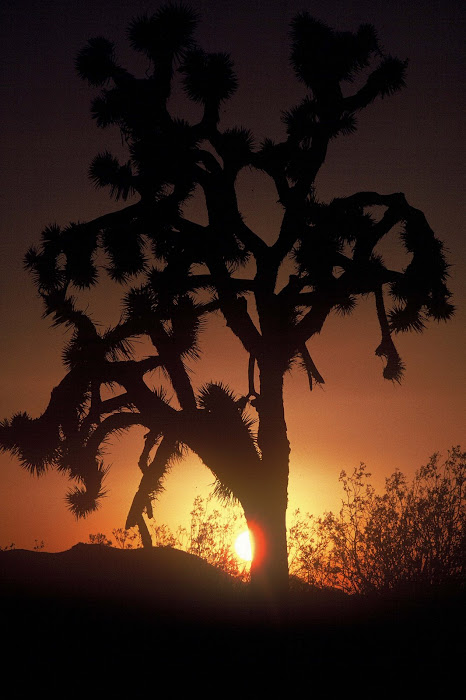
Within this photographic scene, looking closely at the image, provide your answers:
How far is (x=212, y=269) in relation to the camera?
352 inches

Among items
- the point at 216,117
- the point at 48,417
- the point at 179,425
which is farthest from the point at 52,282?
the point at 216,117

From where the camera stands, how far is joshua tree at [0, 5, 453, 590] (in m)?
8.17

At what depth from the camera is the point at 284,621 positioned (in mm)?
7566

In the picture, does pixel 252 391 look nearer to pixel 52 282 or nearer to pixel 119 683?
pixel 52 282

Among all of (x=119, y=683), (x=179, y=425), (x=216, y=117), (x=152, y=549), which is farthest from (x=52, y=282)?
(x=119, y=683)

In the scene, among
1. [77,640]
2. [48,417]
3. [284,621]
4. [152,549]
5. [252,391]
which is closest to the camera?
[77,640]

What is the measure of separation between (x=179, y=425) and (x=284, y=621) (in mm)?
2582

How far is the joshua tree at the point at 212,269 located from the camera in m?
8.17

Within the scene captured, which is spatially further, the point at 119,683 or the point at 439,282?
the point at 439,282

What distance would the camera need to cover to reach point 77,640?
21.8ft

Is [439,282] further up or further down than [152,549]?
further up

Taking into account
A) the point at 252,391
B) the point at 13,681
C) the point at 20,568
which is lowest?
the point at 13,681

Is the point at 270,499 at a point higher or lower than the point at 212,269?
lower

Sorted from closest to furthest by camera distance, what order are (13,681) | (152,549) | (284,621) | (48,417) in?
1. (13,681)
2. (284,621)
3. (48,417)
4. (152,549)
